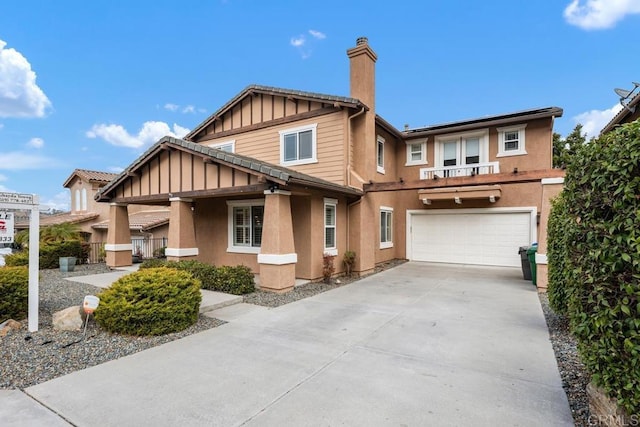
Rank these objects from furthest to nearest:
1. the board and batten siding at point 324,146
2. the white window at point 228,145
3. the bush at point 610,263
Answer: the white window at point 228,145, the board and batten siding at point 324,146, the bush at point 610,263

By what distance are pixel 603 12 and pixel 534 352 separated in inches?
527

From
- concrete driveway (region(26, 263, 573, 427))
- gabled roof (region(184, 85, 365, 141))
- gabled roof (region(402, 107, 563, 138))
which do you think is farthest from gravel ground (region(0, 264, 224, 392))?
gabled roof (region(402, 107, 563, 138))

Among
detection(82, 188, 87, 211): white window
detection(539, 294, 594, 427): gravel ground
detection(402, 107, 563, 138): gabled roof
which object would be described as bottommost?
detection(539, 294, 594, 427): gravel ground

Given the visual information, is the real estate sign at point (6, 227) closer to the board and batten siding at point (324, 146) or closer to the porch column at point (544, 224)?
the board and batten siding at point (324, 146)

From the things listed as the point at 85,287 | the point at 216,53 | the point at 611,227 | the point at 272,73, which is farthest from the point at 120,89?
the point at 611,227

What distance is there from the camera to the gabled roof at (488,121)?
12820 millimetres

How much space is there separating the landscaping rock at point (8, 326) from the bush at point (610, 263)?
8.12m

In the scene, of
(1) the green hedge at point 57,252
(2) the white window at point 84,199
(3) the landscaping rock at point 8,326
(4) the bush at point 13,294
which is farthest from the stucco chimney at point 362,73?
(2) the white window at point 84,199

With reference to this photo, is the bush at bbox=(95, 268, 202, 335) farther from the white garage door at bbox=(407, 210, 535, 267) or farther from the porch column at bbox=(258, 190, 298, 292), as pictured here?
the white garage door at bbox=(407, 210, 535, 267)

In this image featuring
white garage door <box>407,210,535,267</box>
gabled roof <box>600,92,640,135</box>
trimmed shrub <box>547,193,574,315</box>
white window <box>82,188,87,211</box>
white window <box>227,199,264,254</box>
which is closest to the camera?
trimmed shrub <box>547,193,574,315</box>

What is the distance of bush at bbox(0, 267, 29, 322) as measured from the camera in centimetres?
592

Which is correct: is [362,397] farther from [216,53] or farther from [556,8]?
[216,53]

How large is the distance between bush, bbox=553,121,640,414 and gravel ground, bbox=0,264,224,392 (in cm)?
568

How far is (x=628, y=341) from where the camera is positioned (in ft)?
7.92
